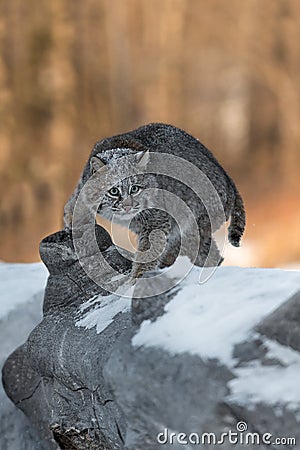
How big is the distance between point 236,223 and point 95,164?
0.63 metres

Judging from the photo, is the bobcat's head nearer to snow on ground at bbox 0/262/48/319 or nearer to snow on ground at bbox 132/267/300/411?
snow on ground at bbox 132/267/300/411

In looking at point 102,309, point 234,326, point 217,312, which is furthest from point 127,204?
point 234,326

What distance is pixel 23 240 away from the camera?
10227mm

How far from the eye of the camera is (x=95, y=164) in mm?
3123

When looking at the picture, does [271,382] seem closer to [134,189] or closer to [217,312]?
[217,312]

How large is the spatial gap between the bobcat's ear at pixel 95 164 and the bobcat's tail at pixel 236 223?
1.91 ft

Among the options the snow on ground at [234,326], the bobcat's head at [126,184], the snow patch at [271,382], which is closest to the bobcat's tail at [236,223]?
the bobcat's head at [126,184]

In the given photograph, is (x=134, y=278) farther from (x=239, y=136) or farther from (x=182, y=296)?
(x=239, y=136)

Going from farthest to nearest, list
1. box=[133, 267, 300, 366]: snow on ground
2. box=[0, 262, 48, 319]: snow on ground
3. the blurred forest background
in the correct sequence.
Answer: the blurred forest background, box=[0, 262, 48, 319]: snow on ground, box=[133, 267, 300, 366]: snow on ground

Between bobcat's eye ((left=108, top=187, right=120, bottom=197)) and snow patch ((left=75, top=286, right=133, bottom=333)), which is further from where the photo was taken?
bobcat's eye ((left=108, top=187, right=120, bottom=197))

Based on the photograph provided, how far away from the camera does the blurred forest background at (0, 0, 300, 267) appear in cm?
1034

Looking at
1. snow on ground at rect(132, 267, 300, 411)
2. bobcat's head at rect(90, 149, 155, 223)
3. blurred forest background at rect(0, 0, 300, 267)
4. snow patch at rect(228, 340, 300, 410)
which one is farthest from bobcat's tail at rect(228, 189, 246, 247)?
blurred forest background at rect(0, 0, 300, 267)

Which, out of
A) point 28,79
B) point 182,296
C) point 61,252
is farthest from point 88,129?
point 182,296

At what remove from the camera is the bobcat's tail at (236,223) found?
3.09 m
